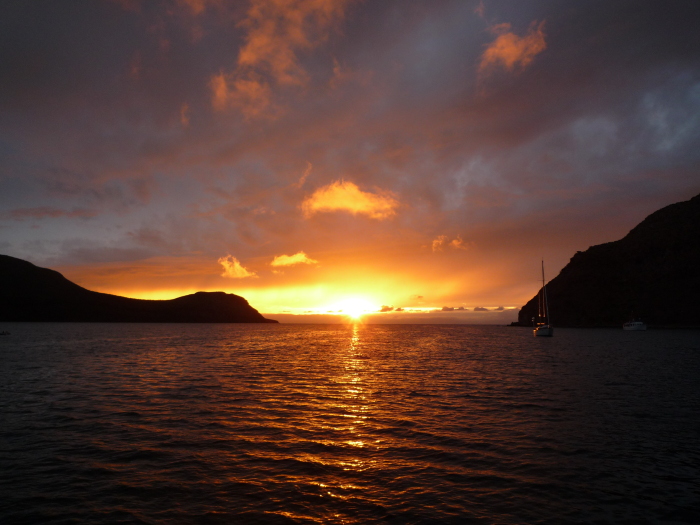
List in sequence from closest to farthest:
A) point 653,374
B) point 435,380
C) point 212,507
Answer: point 212,507
point 435,380
point 653,374

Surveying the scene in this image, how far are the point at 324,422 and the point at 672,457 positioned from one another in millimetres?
16803

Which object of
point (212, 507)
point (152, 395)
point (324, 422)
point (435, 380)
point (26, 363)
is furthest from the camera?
point (26, 363)

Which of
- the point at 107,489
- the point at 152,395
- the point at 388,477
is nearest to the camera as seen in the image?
the point at 107,489

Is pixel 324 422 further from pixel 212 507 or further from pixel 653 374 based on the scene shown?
pixel 653 374

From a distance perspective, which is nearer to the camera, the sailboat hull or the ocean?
the ocean

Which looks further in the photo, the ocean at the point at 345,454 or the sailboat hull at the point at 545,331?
the sailboat hull at the point at 545,331

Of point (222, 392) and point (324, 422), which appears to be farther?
point (222, 392)

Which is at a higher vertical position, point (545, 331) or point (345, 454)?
point (545, 331)

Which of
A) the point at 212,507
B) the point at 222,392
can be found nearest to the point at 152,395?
the point at 222,392

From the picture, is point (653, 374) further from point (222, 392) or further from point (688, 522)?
point (222, 392)

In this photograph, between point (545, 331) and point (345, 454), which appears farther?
point (545, 331)

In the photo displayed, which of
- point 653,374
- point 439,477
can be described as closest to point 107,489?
point 439,477

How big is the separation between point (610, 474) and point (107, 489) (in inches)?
737

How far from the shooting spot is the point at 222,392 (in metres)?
33.0
